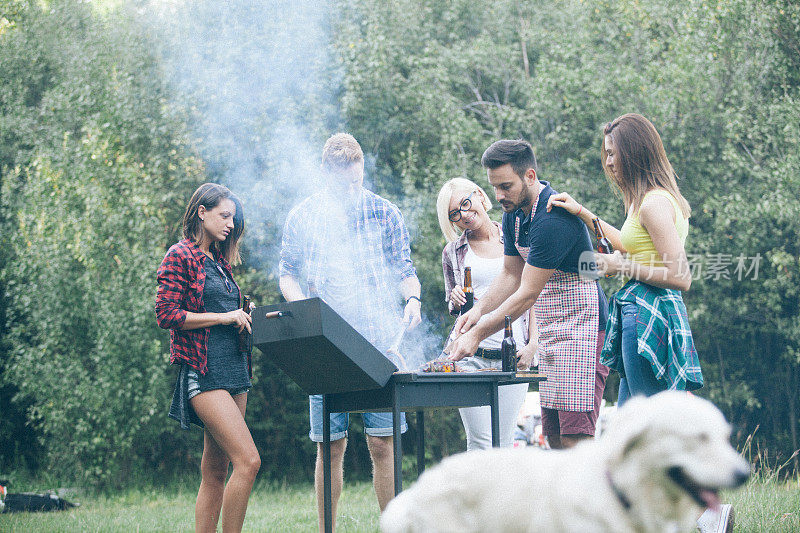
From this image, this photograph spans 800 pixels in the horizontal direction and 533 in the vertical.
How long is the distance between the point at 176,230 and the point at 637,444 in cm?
879

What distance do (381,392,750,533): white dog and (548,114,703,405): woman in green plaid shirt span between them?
1157 millimetres

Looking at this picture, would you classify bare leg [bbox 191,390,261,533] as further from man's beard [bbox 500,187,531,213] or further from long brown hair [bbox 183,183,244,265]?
man's beard [bbox 500,187,531,213]

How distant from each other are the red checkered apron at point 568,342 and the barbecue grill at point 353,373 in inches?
5.8

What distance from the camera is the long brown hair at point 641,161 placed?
2852 millimetres

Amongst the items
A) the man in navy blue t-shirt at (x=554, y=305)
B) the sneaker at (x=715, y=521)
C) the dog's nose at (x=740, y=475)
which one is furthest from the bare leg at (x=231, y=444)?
the dog's nose at (x=740, y=475)

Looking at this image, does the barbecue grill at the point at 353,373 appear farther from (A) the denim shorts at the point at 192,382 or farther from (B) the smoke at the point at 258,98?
(B) the smoke at the point at 258,98

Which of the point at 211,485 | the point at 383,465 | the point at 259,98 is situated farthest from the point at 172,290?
the point at 259,98

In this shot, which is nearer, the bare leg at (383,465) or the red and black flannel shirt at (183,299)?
the red and black flannel shirt at (183,299)

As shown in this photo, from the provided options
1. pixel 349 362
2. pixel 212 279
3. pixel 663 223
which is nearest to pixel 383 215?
pixel 212 279

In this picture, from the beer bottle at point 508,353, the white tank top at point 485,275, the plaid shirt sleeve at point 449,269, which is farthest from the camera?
the plaid shirt sleeve at point 449,269

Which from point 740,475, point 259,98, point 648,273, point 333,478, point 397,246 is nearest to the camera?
point 740,475

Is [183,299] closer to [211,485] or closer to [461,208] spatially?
[211,485]

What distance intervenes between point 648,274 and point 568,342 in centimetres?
63

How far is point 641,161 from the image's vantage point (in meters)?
2.87
